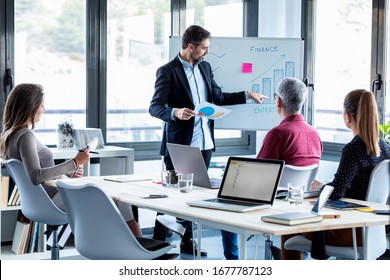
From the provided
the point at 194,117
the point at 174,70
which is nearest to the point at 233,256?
the point at 194,117

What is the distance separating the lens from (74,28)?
5672mm

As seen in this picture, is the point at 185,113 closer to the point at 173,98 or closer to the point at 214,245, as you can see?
the point at 173,98

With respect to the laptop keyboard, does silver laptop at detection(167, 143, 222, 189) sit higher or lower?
higher

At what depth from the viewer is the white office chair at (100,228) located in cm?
302

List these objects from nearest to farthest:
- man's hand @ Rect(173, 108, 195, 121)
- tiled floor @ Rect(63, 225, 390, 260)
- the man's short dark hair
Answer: man's hand @ Rect(173, 108, 195, 121)
the man's short dark hair
tiled floor @ Rect(63, 225, 390, 260)

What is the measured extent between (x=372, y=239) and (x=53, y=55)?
320 cm

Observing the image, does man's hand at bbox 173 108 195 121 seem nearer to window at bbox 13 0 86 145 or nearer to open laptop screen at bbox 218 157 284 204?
window at bbox 13 0 86 145

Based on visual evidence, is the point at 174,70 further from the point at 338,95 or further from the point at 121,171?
the point at 338,95

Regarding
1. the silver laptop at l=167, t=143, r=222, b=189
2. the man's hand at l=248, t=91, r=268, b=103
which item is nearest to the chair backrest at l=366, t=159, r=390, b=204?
the silver laptop at l=167, t=143, r=222, b=189

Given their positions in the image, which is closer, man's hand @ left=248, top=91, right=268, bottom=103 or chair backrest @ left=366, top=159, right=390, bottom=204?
chair backrest @ left=366, top=159, right=390, bottom=204

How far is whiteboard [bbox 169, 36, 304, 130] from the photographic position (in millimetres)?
5664

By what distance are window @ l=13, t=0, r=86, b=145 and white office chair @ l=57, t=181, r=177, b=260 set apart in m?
2.30

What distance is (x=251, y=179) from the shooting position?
128 inches
